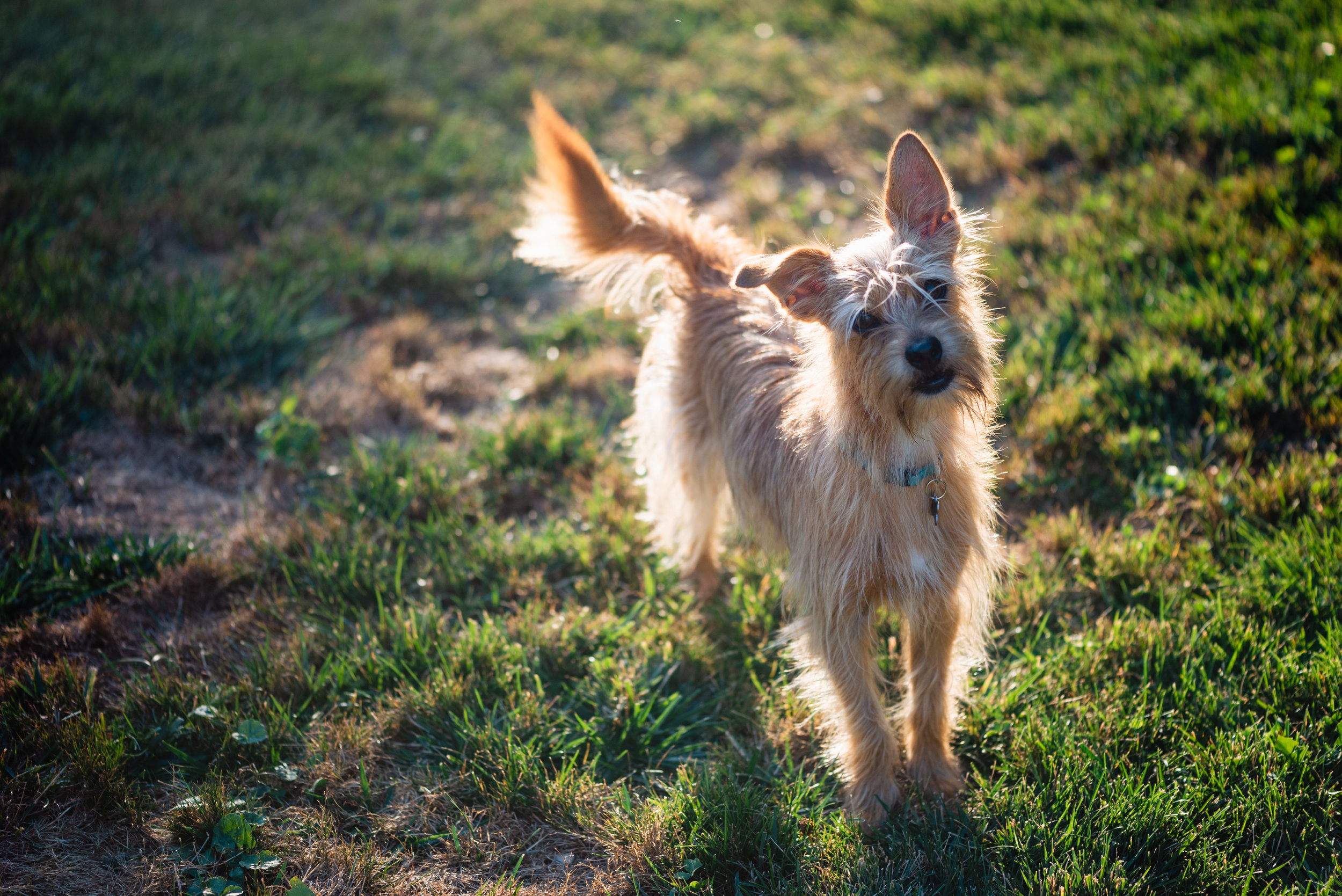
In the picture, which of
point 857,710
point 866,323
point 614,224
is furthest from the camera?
point 614,224

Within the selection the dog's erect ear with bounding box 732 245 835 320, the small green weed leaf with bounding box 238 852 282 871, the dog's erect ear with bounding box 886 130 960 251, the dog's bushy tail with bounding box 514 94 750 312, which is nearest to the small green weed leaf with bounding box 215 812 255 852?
the small green weed leaf with bounding box 238 852 282 871

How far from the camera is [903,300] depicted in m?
2.30

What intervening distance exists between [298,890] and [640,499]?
210 cm

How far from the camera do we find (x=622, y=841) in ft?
8.50

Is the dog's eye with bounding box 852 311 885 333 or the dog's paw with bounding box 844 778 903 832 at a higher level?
the dog's eye with bounding box 852 311 885 333

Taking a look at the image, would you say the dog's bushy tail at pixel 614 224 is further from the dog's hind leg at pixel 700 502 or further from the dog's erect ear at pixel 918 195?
the dog's erect ear at pixel 918 195

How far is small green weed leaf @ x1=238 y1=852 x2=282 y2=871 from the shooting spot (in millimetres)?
2486

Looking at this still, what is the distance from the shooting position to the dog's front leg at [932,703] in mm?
2633

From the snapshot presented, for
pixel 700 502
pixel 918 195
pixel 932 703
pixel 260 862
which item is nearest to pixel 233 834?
pixel 260 862

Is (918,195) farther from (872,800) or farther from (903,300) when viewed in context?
(872,800)

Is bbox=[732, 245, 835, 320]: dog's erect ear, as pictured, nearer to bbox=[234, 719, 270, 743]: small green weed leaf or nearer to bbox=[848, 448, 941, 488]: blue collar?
bbox=[848, 448, 941, 488]: blue collar

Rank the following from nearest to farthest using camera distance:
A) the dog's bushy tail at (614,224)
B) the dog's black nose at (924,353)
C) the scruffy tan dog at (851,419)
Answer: the dog's black nose at (924,353) → the scruffy tan dog at (851,419) → the dog's bushy tail at (614,224)

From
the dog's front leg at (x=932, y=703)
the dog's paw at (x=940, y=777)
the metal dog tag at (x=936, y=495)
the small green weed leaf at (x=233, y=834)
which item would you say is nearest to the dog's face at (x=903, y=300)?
the metal dog tag at (x=936, y=495)

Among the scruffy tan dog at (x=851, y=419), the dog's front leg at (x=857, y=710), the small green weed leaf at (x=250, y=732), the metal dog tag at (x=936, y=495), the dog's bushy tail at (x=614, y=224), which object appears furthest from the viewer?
the dog's bushy tail at (x=614, y=224)
